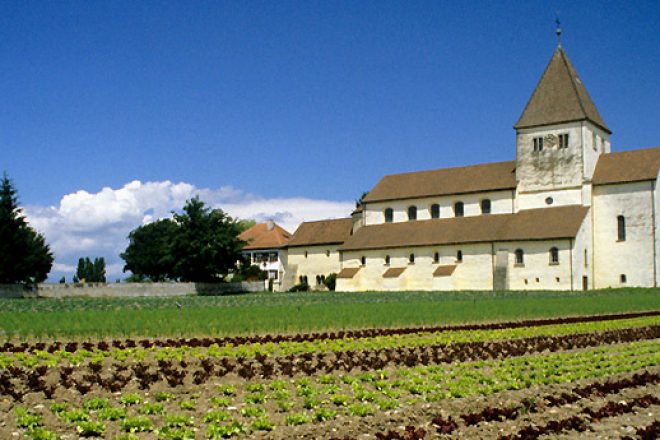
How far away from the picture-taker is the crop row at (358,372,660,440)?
9703mm

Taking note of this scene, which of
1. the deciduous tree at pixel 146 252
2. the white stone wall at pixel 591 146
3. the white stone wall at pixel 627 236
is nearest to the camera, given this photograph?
the white stone wall at pixel 627 236

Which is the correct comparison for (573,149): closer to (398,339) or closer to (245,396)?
(398,339)

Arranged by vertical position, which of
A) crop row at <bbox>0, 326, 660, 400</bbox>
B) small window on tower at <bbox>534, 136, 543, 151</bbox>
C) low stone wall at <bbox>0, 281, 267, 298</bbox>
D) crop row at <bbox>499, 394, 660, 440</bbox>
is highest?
small window on tower at <bbox>534, 136, 543, 151</bbox>

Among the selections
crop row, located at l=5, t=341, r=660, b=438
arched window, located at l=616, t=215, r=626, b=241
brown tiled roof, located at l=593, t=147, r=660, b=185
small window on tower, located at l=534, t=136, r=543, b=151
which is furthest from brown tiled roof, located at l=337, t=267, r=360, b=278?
crop row, located at l=5, t=341, r=660, b=438

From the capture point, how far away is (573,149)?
62250 millimetres

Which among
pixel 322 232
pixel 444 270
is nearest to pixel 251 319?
pixel 444 270

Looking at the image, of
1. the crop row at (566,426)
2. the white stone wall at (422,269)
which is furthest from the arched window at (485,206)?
the crop row at (566,426)

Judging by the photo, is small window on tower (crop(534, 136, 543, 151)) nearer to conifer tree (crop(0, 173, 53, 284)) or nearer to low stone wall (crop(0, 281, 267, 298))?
low stone wall (crop(0, 281, 267, 298))

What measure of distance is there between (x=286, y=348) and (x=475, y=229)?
48540mm

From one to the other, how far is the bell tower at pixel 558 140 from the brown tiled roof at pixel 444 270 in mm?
8311

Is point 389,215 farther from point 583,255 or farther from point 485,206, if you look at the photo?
point 583,255

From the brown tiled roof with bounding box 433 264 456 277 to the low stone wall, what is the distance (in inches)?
842

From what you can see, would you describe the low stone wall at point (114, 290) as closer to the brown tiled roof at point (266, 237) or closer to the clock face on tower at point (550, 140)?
the brown tiled roof at point (266, 237)

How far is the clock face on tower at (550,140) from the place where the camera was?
63.5 m
